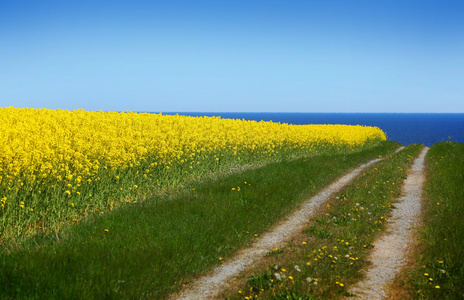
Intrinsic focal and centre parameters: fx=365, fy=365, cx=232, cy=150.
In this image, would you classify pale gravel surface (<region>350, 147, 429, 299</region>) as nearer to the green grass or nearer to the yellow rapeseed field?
the green grass

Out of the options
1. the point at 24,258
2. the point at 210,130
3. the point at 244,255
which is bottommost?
the point at 244,255

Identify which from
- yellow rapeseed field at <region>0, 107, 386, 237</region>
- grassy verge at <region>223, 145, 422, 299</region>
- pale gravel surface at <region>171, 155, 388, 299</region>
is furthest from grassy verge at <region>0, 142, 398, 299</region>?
yellow rapeseed field at <region>0, 107, 386, 237</region>

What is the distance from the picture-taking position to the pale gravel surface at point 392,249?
6.73 m

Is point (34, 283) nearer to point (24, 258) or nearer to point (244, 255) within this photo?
point (24, 258)

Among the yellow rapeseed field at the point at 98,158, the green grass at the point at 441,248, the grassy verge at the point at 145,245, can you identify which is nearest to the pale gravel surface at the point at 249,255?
the grassy verge at the point at 145,245

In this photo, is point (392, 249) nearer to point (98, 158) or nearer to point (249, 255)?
point (249, 255)

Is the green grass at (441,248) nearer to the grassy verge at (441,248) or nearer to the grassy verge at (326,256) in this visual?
the grassy verge at (441,248)

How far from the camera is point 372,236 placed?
31.3 feet

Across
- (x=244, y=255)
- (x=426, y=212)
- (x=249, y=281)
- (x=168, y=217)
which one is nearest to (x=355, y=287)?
(x=249, y=281)

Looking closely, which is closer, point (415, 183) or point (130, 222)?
point (130, 222)

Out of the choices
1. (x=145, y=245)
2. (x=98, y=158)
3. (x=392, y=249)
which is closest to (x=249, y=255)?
(x=145, y=245)

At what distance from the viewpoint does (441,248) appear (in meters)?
7.98

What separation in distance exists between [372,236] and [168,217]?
215 inches

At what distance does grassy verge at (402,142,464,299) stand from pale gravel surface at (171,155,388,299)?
3.23 m
